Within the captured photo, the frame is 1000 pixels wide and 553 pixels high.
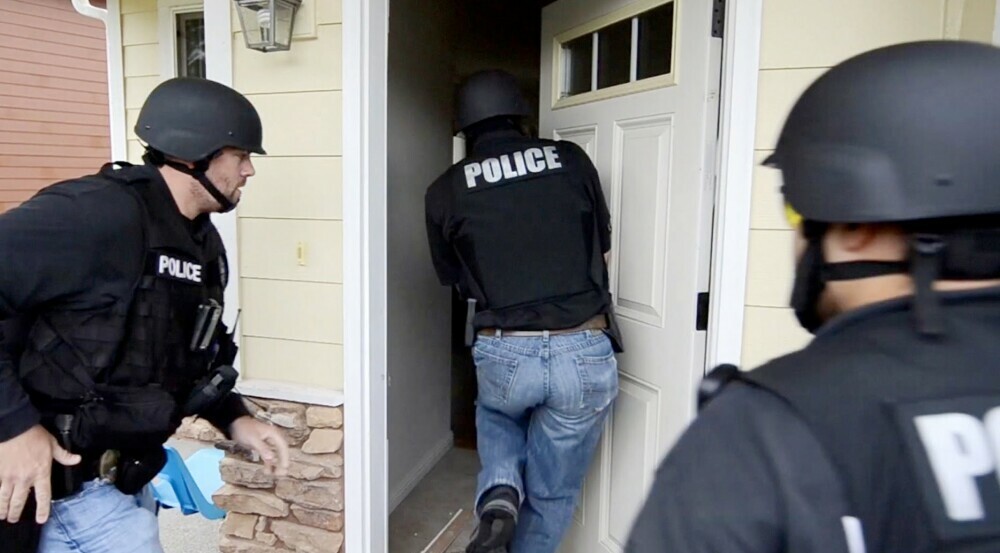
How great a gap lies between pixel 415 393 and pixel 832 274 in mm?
2604

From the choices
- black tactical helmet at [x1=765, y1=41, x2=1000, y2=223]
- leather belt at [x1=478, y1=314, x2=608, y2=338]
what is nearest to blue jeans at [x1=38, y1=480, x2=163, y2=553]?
leather belt at [x1=478, y1=314, x2=608, y2=338]

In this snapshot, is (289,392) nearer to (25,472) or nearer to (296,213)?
(296,213)

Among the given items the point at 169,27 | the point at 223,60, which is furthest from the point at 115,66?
the point at 223,60

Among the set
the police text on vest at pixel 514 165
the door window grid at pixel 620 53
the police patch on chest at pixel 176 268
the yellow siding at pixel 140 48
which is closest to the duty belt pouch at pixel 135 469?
the police patch on chest at pixel 176 268

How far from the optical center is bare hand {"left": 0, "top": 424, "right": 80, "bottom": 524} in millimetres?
1224

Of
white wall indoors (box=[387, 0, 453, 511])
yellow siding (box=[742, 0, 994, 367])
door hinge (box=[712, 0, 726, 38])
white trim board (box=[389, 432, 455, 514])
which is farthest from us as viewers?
white trim board (box=[389, 432, 455, 514])

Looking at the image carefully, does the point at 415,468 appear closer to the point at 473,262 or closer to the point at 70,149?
the point at 473,262

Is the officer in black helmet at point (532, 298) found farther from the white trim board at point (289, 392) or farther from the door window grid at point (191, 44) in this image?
the door window grid at point (191, 44)

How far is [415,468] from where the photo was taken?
318 centimetres

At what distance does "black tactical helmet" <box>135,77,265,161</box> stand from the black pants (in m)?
0.80

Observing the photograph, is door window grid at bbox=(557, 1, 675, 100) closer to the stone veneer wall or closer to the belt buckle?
the stone veneer wall

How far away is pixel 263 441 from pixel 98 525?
406 millimetres

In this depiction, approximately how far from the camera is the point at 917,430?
1.80 ft

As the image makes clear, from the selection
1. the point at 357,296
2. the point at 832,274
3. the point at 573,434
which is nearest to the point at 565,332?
the point at 573,434
